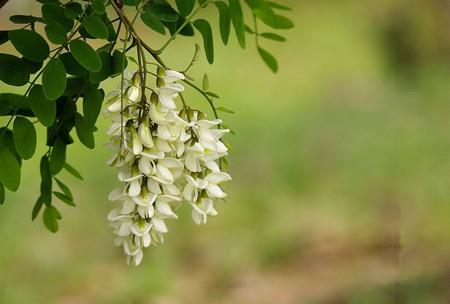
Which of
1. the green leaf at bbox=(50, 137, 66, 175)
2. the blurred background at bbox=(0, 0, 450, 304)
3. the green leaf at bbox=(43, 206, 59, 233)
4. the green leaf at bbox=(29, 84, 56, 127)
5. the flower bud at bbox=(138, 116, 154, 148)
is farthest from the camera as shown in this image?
the blurred background at bbox=(0, 0, 450, 304)

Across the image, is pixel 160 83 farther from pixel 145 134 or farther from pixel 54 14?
pixel 54 14

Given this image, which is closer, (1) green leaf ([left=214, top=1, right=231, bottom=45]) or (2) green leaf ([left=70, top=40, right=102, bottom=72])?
(2) green leaf ([left=70, top=40, right=102, bottom=72])

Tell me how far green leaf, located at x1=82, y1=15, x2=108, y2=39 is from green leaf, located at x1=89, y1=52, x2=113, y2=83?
0.03m

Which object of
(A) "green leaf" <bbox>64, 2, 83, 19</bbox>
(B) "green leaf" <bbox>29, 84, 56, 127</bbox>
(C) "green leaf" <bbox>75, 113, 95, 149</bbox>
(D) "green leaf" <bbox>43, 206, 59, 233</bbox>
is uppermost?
(A) "green leaf" <bbox>64, 2, 83, 19</bbox>

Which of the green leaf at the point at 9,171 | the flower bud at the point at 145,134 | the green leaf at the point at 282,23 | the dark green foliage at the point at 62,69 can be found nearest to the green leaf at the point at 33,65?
the dark green foliage at the point at 62,69

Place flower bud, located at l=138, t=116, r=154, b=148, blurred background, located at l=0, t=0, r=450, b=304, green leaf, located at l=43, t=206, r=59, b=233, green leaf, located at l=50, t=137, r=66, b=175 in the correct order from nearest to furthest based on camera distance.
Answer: flower bud, located at l=138, t=116, r=154, b=148 → green leaf, located at l=50, t=137, r=66, b=175 → green leaf, located at l=43, t=206, r=59, b=233 → blurred background, located at l=0, t=0, r=450, b=304

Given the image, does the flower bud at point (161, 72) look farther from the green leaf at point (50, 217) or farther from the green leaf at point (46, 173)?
the green leaf at point (50, 217)

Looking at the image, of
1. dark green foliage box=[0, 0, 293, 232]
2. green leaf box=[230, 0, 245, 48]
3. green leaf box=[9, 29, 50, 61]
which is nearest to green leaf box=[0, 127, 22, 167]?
dark green foliage box=[0, 0, 293, 232]

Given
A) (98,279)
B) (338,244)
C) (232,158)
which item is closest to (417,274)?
(338,244)

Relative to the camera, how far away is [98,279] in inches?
113

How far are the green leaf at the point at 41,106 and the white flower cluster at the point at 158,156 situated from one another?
9cm

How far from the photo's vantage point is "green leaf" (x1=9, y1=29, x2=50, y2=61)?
3.46 ft

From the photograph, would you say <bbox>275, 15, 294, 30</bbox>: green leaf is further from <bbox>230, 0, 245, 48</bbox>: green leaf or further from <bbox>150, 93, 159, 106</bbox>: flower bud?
<bbox>150, 93, 159, 106</bbox>: flower bud

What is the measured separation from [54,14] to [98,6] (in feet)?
0.24
